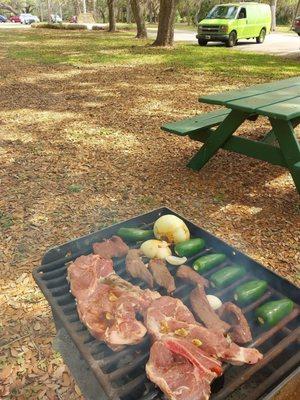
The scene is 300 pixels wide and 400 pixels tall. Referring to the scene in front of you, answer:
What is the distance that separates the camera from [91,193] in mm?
4629

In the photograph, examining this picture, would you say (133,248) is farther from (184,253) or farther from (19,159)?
(19,159)

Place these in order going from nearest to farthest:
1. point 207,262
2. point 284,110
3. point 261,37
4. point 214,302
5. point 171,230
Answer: point 214,302
point 207,262
point 171,230
point 284,110
point 261,37

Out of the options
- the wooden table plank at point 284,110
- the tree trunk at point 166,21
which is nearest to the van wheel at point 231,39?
the tree trunk at point 166,21

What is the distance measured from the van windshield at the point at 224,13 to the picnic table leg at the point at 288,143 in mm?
17552

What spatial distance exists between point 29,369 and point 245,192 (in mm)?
3175

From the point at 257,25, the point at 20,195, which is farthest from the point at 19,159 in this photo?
the point at 257,25

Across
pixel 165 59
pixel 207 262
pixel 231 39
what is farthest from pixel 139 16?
pixel 207 262

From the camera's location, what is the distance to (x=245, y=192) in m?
4.68

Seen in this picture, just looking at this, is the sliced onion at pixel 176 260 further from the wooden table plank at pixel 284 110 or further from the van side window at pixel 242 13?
the van side window at pixel 242 13

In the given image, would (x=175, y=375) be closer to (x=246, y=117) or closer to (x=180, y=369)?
(x=180, y=369)

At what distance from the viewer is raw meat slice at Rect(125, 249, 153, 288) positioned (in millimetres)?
2263

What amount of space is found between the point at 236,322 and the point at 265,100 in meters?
2.96

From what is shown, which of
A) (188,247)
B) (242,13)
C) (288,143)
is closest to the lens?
(188,247)

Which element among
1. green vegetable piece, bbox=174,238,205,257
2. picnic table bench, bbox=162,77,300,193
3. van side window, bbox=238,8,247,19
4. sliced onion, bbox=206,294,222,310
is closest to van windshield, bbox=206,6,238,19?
van side window, bbox=238,8,247,19
